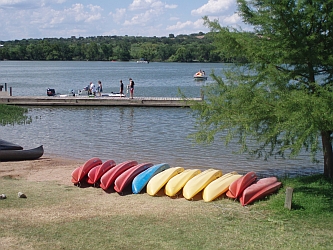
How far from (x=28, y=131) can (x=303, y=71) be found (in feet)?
55.7

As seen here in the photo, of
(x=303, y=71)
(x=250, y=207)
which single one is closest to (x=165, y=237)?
(x=250, y=207)

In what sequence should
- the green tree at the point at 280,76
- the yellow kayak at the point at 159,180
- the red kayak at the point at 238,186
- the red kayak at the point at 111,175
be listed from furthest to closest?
1. the red kayak at the point at 111,175
2. the yellow kayak at the point at 159,180
3. the red kayak at the point at 238,186
4. the green tree at the point at 280,76

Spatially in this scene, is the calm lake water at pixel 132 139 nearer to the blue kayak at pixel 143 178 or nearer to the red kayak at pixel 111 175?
the blue kayak at pixel 143 178

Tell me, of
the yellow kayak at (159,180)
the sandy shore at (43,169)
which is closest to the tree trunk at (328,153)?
the yellow kayak at (159,180)

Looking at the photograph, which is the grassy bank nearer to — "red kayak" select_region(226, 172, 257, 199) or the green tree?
"red kayak" select_region(226, 172, 257, 199)

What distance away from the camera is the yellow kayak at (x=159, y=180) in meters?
11.4

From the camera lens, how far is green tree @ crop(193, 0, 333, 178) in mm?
9625

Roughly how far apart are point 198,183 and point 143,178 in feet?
4.67

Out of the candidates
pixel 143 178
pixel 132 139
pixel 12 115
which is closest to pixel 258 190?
pixel 143 178

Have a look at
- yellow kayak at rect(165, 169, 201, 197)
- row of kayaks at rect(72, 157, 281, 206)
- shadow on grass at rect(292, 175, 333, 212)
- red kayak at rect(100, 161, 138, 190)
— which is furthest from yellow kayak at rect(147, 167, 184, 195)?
shadow on grass at rect(292, 175, 333, 212)

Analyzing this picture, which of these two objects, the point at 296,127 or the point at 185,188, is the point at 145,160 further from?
the point at 296,127

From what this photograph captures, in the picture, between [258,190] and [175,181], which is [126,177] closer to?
[175,181]

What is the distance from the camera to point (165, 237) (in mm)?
8102

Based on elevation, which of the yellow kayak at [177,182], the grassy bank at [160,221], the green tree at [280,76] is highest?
the green tree at [280,76]
